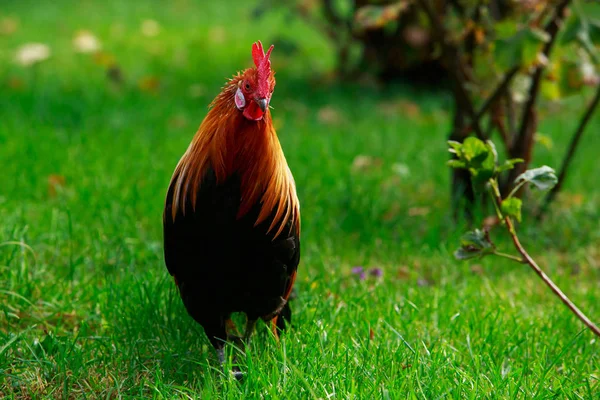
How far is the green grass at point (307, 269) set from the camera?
98.3 inches

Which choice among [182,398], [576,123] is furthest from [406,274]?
[576,123]

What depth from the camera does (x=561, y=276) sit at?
3.75m

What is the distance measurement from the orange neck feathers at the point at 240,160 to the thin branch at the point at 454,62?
1.83 metres

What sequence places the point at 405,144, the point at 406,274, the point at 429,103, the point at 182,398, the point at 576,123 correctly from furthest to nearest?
1. the point at 429,103
2. the point at 576,123
3. the point at 405,144
4. the point at 406,274
5. the point at 182,398

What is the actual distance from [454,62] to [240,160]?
6.82ft

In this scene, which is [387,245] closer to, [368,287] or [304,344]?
[368,287]

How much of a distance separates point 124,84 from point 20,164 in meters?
2.79

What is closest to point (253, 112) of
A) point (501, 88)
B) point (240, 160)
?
point (240, 160)

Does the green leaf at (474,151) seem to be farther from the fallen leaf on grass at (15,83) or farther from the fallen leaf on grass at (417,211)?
the fallen leaf on grass at (15,83)

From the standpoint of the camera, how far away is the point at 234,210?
2.46m

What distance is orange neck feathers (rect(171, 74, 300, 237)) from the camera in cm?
242

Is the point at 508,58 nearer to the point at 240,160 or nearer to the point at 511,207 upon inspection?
the point at 511,207

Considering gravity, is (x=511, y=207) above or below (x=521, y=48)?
below

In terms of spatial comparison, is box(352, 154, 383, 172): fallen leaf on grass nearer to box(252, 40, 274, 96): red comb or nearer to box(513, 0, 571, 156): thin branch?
box(513, 0, 571, 156): thin branch
